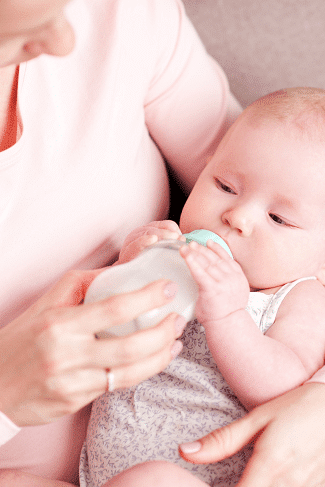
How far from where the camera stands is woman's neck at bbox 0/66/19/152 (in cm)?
86

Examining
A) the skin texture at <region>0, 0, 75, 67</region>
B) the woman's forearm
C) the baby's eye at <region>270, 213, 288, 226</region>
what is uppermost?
the skin texture at <region>0, 0, 75, 67</region>

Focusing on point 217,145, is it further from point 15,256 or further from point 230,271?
point 15,256

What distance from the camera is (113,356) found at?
22.7 inches

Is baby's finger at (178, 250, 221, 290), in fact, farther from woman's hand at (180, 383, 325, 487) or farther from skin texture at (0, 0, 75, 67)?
skin texture at (0, 0, 75, 67)

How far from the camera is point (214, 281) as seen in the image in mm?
790

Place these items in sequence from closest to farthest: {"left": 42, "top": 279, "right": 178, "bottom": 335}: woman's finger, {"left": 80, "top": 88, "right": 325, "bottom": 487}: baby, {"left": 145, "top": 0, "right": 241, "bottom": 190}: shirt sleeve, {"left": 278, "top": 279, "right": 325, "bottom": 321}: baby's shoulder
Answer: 1. {"left": 42, "top": 279, "right": 178, "bottom": 335}: woman's finger
2. {"left": 80, "top": 88, "right": 325, "bottom": 487}: baby
3. {"left": 278, "top": 279, "right": 325, "bottom": 321}: baby's shoulder
4. {"left": 145, "top": 0, "right": 241, "bottom": 190}: shirt sleeve

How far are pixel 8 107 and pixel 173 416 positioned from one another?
68 centimetres

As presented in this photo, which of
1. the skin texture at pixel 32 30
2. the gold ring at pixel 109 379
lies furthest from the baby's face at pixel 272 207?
the skin texture at pixel 32 30

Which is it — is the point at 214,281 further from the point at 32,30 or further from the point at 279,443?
the point at 32,30

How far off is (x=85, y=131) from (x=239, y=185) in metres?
0.35

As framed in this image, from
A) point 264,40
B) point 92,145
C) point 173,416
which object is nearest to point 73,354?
point 173,416

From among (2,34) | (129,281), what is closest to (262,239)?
(129,281)

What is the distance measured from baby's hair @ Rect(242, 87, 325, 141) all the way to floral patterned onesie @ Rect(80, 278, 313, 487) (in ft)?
1.20

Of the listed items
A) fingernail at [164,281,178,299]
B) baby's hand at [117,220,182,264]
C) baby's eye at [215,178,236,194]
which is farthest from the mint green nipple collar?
fingernail at [164,281,178,299]
